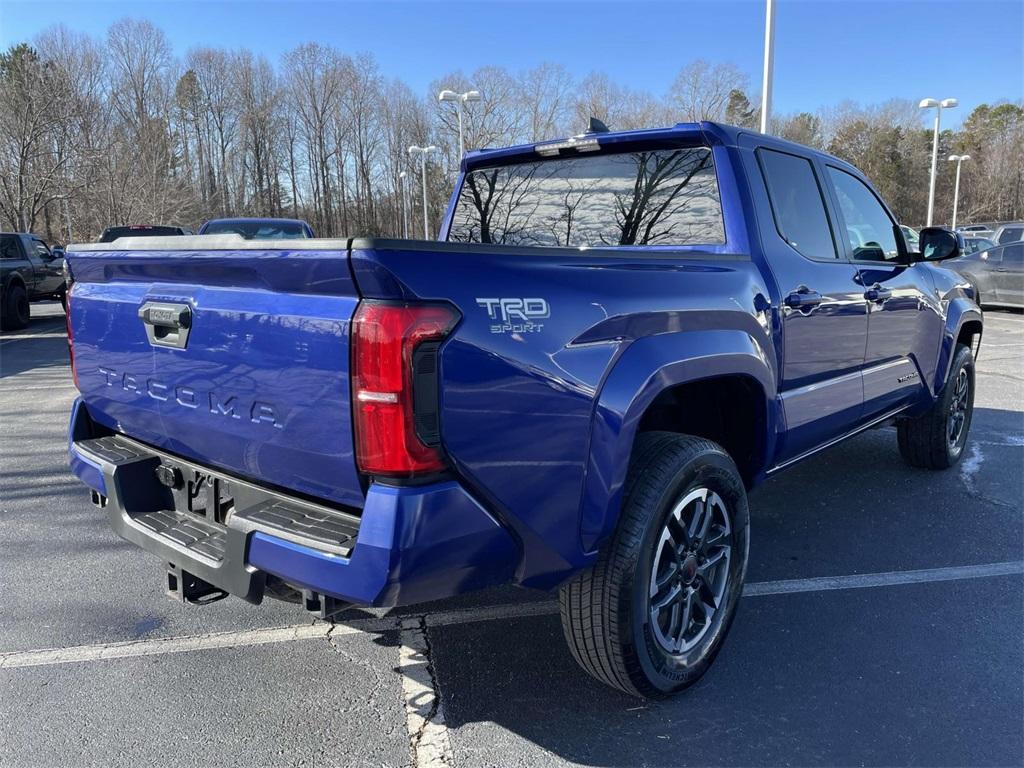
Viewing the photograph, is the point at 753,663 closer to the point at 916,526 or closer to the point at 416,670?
the point at 416,670

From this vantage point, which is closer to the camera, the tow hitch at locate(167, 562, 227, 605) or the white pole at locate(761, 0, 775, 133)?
the tow hitch at locate(167, 562, 227, 605)

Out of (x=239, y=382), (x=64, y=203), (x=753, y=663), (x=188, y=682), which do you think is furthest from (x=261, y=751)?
(x=64, y=203)

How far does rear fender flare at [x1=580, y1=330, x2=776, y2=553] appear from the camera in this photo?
2.22m

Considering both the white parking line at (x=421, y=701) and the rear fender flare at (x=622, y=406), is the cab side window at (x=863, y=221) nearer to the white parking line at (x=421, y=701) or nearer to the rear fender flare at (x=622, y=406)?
the rear fender flare at (x=622, y=406)

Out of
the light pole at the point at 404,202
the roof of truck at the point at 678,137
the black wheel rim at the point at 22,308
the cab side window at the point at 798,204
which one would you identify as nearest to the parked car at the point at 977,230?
the cab side window at the point at 798,204

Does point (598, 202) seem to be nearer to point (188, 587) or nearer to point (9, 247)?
point (188, 587)

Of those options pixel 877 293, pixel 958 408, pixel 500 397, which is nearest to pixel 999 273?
pixel 958 408

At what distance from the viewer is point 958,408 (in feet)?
17.8

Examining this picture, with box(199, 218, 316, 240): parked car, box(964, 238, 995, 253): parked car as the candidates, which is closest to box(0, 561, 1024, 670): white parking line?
box(199, 218, 316, 240): parked car

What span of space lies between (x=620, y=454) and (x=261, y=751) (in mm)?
1468

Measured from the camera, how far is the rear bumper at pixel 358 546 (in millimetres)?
1842

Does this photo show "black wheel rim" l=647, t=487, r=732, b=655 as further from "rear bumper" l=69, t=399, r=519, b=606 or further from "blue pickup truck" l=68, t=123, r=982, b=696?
"rear bumper" l=69, t=399, r=519, b=606

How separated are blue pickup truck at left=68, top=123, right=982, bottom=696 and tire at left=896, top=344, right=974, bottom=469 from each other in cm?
185

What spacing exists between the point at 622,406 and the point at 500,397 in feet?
1.54
